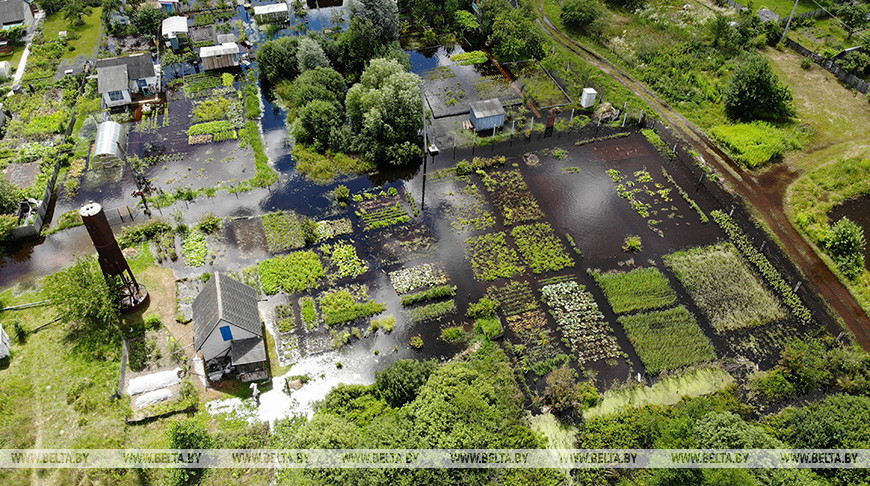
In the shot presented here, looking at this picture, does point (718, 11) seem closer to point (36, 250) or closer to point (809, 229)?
point (809, 229)

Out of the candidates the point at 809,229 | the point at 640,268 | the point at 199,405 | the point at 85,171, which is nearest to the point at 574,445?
the point at 640,268

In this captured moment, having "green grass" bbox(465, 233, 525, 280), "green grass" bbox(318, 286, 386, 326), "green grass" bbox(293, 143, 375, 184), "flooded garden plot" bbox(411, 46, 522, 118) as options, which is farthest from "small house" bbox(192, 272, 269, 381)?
"flooded garden plot" bbox(411, 46, 522, 118)

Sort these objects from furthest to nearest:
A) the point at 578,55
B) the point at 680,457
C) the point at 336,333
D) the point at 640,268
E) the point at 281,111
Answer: the point at 578,55 → the point at 281,111 → the point at 640,268 → the point at 336,333 → the point at 680,457

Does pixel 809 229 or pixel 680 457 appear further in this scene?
pixel 809 229

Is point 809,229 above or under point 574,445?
above

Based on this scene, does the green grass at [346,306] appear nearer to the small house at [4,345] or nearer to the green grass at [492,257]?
the green grass at [492,257]

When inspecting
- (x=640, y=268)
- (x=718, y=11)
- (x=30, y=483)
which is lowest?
(x=30, y=483)

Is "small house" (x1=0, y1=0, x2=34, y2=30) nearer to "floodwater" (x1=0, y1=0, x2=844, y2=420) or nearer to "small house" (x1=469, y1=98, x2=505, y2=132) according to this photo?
"floodwater" (x1=0, y1=0, x2=844, y2=420)
